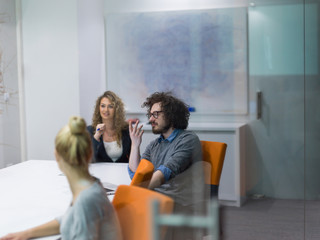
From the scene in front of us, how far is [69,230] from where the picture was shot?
4.23ft

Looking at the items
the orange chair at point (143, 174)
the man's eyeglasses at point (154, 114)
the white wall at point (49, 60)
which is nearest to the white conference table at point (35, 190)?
the orange chair at point (143, 174)

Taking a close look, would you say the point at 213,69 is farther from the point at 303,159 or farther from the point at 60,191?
the point at 60,191

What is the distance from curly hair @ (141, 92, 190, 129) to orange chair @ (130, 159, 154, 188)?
20 cm

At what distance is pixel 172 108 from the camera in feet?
6.49

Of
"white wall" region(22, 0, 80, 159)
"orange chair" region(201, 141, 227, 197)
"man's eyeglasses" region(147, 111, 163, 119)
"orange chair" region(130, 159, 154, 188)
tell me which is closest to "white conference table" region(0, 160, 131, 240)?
"orange chair" region(130, 159, 154, 188)

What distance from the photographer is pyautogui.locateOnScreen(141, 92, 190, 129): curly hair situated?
1.93 metres

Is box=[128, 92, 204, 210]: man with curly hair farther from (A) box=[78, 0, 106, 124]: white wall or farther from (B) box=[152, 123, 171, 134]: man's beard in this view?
(A) box=[78, 0, 106, 124]: white wall

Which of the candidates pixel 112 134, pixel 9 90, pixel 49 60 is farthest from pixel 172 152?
pixel 9 90

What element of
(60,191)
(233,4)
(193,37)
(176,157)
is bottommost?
(60,191)

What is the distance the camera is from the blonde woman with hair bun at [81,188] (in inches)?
47.9

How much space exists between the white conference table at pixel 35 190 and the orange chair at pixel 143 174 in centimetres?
4

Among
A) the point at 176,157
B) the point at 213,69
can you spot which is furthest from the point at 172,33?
the point at 176,157

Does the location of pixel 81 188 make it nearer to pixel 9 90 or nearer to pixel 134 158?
pixel 134 158

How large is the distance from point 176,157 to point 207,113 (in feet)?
1.07
